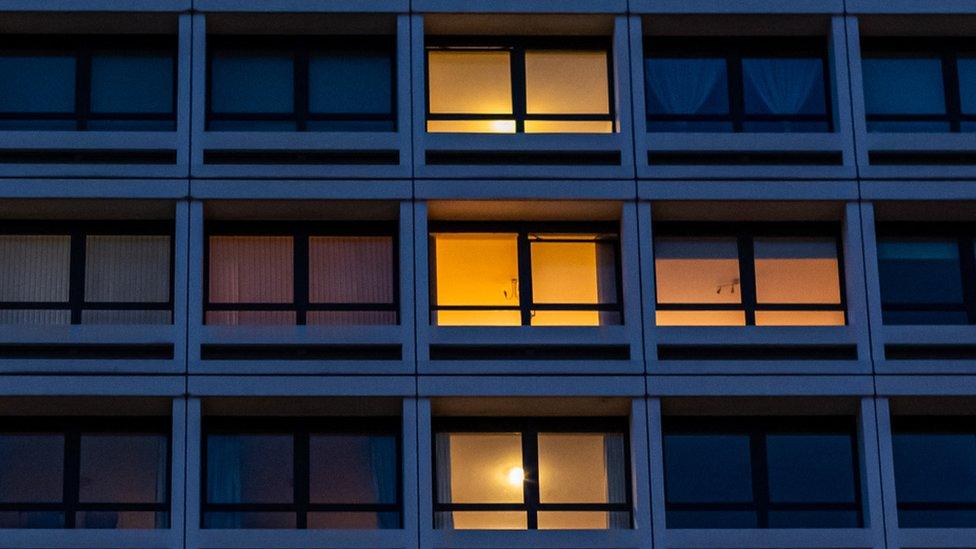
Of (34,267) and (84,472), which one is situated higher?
(34,267)

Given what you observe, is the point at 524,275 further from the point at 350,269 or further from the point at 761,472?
the point at 761,472

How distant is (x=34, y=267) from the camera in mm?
30625

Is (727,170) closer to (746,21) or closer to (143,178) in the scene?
(746,21)

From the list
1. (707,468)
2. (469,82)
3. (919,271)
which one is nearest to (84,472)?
(469,82)

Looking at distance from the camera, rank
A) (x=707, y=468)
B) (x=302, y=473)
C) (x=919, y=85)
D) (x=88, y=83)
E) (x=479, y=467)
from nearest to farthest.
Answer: (x=302, y=473) → (x=479, y=467) → (x=707, y=468) → (x=88, y=83) → (x=919, y=85)

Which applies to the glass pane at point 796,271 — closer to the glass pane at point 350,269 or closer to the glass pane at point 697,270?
the glass pane at point 697,270

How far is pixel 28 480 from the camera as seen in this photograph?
29547 millimetres

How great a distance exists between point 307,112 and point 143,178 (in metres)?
3.01

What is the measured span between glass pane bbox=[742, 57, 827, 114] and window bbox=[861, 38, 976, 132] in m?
0.82

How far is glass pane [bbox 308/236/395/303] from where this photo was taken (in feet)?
101

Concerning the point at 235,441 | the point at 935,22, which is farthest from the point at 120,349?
the point at 935,22

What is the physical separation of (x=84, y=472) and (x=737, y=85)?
12.2 m

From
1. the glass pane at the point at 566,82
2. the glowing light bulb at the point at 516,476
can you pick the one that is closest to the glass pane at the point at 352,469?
the glowing light bulb at the point at 516,476

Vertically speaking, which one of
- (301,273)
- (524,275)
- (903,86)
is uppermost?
(903,86)
